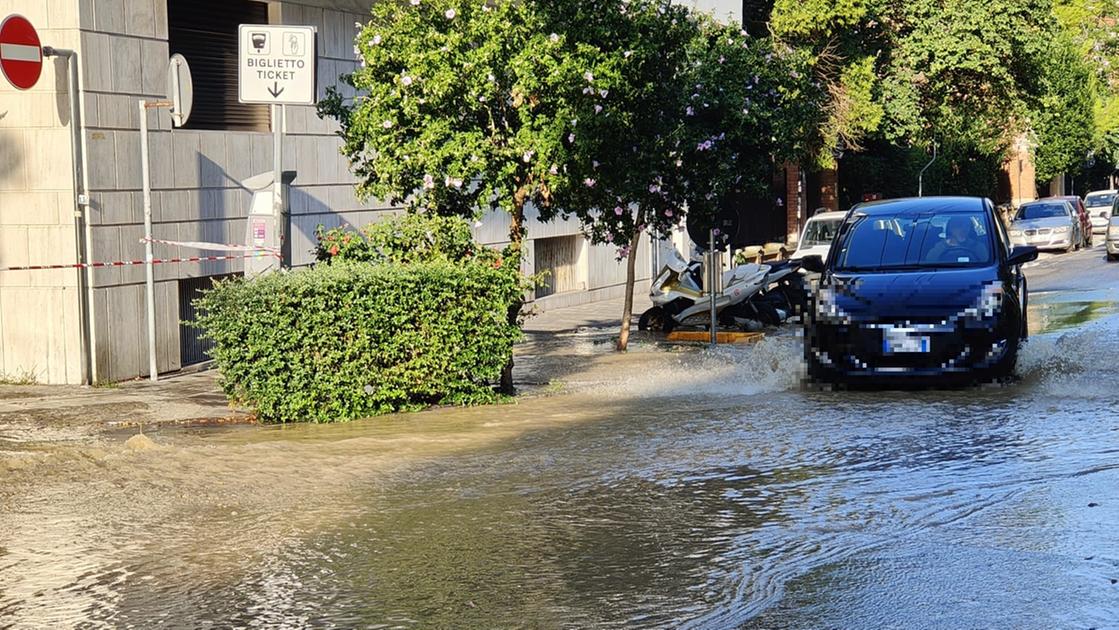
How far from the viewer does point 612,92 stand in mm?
14438

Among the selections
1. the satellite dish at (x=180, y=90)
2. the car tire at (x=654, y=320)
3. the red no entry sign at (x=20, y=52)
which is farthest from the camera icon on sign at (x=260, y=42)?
the car tire at (x=654, y=320)

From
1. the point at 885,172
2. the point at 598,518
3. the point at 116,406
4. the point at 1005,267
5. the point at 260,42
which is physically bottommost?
the point at 598,518

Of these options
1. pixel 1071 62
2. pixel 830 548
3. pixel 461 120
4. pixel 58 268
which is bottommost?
pixel 830 548

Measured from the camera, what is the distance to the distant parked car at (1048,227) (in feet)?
136

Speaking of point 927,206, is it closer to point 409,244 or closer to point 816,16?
point 409,244

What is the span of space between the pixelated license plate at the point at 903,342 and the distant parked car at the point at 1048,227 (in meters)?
30.2

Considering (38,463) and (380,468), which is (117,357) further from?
(380,468)

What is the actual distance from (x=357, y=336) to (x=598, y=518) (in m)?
4.48

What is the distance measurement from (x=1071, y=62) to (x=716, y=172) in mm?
43715

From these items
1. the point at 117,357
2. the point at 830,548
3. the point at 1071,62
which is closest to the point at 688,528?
the point at 830,548

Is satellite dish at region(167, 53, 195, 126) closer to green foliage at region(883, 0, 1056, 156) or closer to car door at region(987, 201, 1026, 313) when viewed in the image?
car door at region(987, 201, 1026, 313)

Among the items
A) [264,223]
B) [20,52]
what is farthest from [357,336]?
[20,52]

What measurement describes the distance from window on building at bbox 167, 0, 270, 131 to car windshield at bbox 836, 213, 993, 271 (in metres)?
7.24

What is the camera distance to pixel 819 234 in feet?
85.5
